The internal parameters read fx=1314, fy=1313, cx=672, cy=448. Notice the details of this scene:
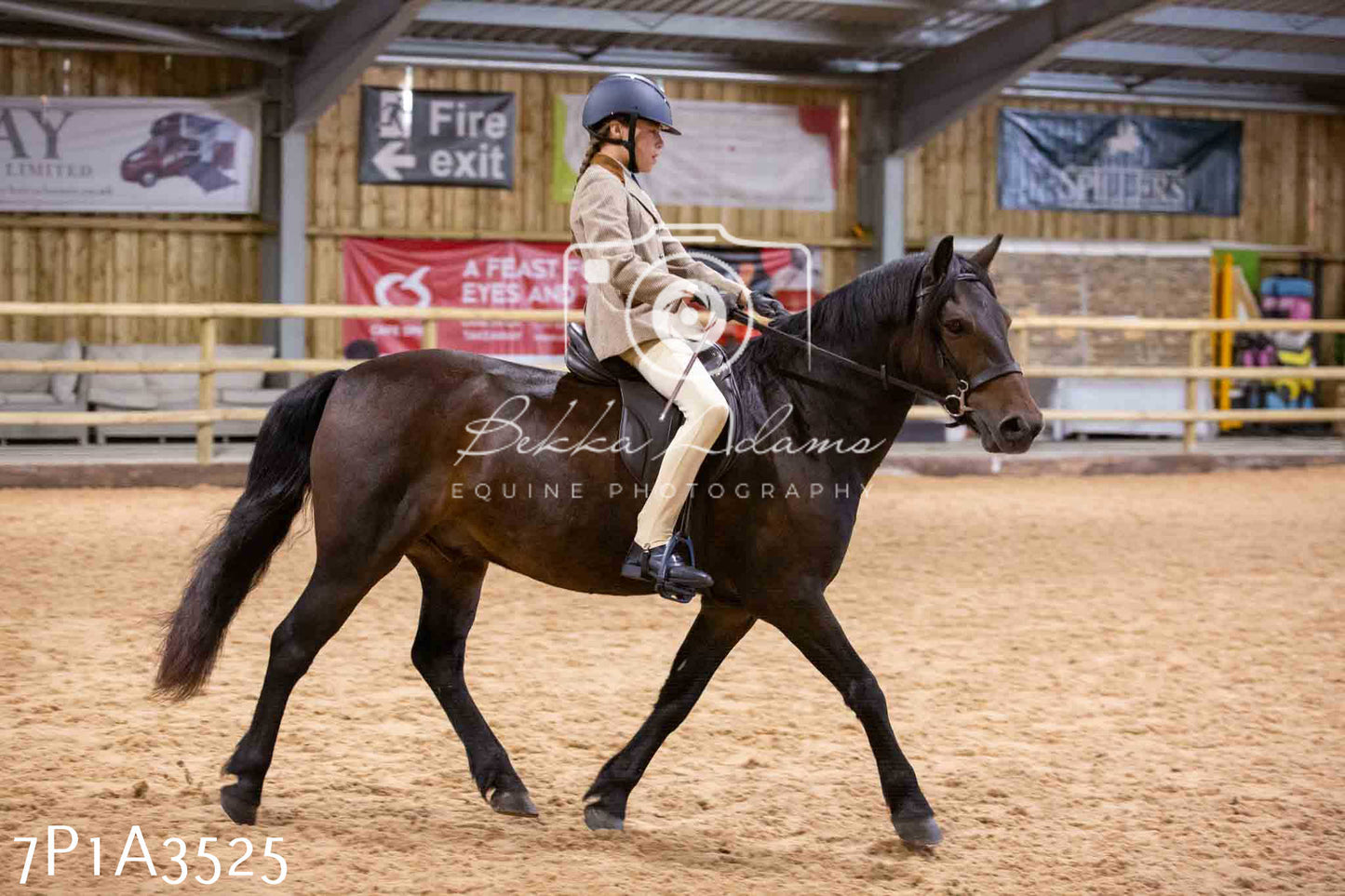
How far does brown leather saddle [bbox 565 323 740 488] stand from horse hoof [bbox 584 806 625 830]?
3.09 ft

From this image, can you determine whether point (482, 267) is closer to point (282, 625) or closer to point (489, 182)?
point (489, 182)

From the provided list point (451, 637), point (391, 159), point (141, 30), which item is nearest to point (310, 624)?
point (451, 637)

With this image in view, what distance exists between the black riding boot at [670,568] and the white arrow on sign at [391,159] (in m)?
12.9

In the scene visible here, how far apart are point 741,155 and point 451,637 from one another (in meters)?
13.5

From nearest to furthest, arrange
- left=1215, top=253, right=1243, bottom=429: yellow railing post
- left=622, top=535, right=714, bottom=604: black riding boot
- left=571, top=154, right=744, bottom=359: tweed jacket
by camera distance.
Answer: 1. left=622, top=535, right=714, bottom=604: black riding boot
2. left=571, top=154, right=744, bottom=359: tweed jacket
3. left=1215, top=253, right=1243, bottom=429: yellow railing post

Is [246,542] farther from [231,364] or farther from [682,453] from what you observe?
[231,364]

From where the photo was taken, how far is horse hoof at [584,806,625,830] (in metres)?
3.76

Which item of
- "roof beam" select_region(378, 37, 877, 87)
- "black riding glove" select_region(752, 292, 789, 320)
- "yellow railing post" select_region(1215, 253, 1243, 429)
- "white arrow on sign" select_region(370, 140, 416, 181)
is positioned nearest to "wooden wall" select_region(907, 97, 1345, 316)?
"yellow railing post" select_region(1215, 253, 1243, 429)

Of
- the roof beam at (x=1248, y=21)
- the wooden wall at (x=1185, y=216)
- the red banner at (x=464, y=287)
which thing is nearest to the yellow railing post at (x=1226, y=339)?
the wooden wall at (x=1185, y=216)

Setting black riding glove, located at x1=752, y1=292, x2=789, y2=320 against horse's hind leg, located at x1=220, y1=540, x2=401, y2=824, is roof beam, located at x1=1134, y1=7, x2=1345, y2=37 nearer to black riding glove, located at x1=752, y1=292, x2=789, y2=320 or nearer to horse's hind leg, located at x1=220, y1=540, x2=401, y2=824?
black riding glove, located at x1=752, y1=292, x2=789, y2=320

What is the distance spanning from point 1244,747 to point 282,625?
3256 mm

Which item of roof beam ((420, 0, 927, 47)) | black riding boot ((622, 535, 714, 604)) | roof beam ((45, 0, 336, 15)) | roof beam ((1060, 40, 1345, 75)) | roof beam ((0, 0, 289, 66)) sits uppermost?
roof beam ((1060, 40, 1345, 75))

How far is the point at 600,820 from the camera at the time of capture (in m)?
3.77

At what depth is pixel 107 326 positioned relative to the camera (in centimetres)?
1512
